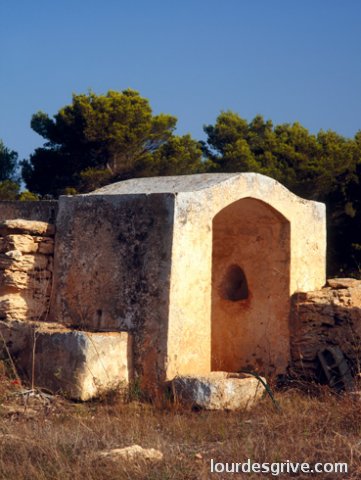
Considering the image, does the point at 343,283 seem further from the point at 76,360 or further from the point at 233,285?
the point at 76,360

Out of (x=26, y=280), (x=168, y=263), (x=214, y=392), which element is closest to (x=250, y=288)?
(x=168, y=263)

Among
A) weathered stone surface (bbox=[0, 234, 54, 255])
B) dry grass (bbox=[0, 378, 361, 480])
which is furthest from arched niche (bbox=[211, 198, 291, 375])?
weathered stone surface (bbox=[0, 234, 54, 255])

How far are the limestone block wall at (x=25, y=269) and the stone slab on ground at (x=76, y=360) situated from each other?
0.32m

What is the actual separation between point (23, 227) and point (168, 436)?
2851mm

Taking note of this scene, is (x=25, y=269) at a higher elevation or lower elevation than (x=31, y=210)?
lower

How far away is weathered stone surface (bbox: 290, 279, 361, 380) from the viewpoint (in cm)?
920

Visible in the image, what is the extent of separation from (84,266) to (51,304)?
0.54 meters

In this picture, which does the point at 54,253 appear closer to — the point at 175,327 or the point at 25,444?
the point at 175,327

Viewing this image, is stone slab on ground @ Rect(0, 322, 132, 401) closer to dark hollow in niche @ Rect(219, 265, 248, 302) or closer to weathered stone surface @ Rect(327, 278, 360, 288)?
dark hollow in niche @ Rect(219, 265, 248, 302)

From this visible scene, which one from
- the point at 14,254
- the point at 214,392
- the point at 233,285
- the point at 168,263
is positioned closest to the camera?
the point at 214,392

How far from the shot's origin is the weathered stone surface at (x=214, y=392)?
7488mm

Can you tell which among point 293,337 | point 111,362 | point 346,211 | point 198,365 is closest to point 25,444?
point 111,362

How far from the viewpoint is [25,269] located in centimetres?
826

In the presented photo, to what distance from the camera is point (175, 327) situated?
7887 millimetres
